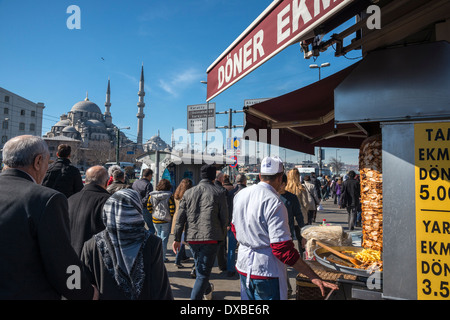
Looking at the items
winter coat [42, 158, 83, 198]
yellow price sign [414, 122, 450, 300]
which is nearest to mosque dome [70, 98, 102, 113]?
winter coat [42, 158, 83, 198]

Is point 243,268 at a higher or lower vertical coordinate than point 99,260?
lower

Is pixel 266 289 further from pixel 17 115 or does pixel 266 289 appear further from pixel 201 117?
pixel 17 115

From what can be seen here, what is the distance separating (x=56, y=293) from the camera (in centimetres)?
181

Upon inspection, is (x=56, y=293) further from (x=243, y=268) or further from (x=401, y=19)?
(x=401, y=19)

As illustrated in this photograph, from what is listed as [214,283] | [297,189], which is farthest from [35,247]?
[297,189]

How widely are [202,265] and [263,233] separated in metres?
1.99

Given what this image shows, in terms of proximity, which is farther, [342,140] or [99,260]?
[342,140]

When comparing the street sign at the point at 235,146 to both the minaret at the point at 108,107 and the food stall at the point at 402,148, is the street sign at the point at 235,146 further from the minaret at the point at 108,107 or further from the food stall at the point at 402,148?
the minaret at the point at 108,107

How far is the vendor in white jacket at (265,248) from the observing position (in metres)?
2.38

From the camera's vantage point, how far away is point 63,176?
468 centimetres

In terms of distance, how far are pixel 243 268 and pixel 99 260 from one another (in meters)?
1.23

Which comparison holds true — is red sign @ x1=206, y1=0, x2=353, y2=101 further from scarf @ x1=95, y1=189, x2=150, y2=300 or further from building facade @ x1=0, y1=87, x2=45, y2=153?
building facade @ x1=0, y1=87, x2=45, y2=153
